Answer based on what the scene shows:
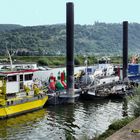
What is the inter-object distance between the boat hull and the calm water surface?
501mm

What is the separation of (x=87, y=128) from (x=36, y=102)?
867 cm

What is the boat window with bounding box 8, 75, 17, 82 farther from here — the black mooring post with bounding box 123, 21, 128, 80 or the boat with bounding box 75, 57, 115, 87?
the black mooring post with bounding box 123, 21, 128, 80

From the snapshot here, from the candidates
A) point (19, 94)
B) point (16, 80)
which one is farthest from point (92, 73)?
point (16, 80)

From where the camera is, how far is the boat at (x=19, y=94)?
1254 inches

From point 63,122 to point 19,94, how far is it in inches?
232

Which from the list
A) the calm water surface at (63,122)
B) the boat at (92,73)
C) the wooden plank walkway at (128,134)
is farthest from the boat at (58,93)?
the wooden plank walkway at (128,134)

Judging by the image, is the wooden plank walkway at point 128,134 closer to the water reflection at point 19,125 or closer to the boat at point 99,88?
the water reflection at point 19,125

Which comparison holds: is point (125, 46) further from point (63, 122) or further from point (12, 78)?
point (63, 122)

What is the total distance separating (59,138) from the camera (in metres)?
25.3

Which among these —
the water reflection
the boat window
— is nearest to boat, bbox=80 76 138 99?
the water reflection

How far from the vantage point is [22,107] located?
33.5 m

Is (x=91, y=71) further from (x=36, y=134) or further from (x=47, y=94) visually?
(x=36, y=134)

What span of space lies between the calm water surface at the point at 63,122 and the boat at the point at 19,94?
2.18 ft

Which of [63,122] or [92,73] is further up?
[92,73]
